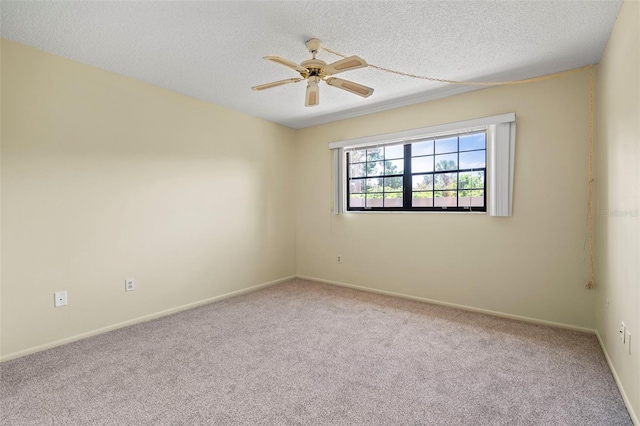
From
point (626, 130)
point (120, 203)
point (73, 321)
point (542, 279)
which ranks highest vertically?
point (626, 130)

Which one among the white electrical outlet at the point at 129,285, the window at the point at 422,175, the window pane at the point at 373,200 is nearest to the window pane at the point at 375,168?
the window at the point at 422,175

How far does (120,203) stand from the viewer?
3.05 m

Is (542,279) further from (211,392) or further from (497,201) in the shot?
(211,392)

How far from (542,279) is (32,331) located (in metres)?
4.55

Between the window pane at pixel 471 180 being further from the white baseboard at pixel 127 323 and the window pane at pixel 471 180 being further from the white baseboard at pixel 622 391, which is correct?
→ the white baseboard at pixel 127 323

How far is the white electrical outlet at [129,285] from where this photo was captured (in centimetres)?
310

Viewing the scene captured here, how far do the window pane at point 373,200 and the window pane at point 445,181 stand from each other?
767mm

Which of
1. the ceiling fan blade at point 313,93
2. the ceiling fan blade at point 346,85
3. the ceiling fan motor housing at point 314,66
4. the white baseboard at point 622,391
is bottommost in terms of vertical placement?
the white baseboard at point 622,391

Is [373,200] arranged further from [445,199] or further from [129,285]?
[129,285]

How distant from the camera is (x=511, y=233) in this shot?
3229 millimetres

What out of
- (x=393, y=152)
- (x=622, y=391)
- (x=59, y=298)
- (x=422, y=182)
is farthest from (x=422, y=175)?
(x=59, y=298)

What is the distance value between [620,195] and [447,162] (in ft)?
6.00

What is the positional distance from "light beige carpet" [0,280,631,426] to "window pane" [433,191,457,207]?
1312mm

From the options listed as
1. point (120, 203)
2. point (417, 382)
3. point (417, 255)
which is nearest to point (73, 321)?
point (120, 203)
